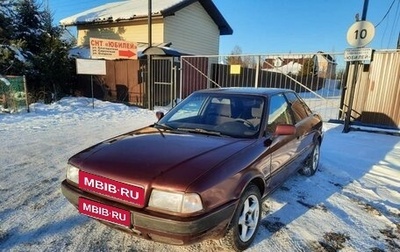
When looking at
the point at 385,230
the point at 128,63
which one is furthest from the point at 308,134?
the point at 128,63

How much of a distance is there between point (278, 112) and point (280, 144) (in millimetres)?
497

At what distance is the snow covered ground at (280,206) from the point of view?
2686 mm

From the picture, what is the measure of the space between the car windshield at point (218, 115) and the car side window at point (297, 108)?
3.03 ft

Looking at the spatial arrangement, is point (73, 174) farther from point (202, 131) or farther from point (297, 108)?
point (297, 108)

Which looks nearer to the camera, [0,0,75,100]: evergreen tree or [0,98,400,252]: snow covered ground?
[0,98,400,252]: snow covered ground

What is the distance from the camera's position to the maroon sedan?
2.07 metres

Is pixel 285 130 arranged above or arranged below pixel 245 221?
above

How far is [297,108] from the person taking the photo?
4.25 metres

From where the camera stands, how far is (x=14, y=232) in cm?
274

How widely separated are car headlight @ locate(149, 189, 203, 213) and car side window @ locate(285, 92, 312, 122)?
246 centimetres

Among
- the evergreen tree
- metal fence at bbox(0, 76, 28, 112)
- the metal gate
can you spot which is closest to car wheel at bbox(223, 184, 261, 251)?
metal fence at bbox(0, 76, 28, 112)

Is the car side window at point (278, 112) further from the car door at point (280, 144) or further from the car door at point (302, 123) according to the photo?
the car door at point (302, 123)

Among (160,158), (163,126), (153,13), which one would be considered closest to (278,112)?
(163,126)

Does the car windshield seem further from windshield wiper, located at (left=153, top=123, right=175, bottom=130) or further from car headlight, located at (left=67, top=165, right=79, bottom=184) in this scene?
car headlight, located at (left=67, top=165, right=79, bottom=184)
